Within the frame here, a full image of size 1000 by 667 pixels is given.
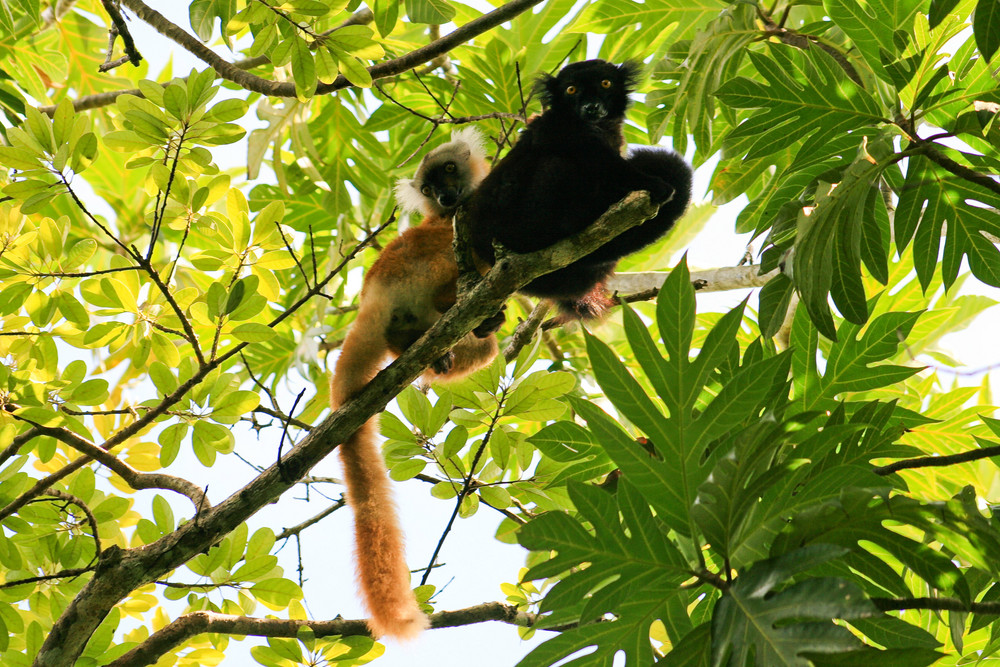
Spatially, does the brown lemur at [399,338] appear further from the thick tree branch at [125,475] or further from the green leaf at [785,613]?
the green leaf at [785,613]

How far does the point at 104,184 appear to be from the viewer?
6375 millimetres

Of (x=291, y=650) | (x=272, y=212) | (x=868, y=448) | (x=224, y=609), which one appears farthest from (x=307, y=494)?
(x=868, y=448)

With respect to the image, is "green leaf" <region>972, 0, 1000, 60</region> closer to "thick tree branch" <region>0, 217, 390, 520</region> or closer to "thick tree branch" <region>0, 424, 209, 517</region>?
"thick tree branch" <region>0, 217, 390, 520</region>

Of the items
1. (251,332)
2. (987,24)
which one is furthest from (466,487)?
(987,24)

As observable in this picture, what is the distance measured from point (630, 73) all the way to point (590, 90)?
1.42ft

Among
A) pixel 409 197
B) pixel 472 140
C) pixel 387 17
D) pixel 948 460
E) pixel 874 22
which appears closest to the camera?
pixel 948 460

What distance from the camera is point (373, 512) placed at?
3.97 meters

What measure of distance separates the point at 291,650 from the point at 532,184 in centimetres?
232

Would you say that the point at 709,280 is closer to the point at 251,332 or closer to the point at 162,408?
the point at 251,332

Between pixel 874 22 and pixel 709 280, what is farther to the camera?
pixel 709 280

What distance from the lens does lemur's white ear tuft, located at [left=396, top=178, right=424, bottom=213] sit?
5004 millimetres

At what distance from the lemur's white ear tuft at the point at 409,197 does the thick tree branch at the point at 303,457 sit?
1.84m

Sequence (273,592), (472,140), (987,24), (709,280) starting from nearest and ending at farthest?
(987,24), (273,592), (472,140), (709,280)

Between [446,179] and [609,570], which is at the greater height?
[446,179]
